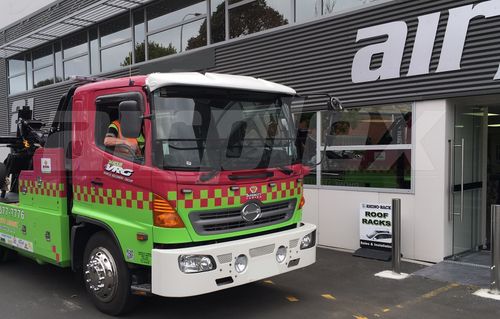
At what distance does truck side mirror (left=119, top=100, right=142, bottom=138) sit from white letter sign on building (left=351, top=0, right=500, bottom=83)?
436cm

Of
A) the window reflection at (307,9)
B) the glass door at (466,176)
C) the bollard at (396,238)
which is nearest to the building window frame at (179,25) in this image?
the window reflection at (307,9)

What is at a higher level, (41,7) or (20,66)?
(41,7)

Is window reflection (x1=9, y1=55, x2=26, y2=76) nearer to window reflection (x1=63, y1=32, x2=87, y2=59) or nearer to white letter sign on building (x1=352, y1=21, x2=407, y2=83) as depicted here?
window reflection (x1=63, y1=32, x2=87, y2=59)

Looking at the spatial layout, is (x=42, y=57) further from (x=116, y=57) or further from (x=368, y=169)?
(x=368, y=169)

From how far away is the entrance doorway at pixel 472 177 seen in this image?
7.13m

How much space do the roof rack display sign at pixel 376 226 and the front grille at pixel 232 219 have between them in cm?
265

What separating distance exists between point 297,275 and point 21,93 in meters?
15.3

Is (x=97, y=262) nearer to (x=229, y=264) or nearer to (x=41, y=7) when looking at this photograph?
(x=229, y=264)

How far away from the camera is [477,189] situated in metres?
7.70

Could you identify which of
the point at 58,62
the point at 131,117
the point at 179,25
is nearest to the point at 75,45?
the point at 58,62

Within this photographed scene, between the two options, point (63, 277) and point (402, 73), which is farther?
point (402, 73)

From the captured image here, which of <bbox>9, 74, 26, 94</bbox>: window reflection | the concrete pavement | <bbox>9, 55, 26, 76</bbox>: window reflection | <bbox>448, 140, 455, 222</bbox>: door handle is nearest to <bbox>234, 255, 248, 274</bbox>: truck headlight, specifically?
the concrete pavement

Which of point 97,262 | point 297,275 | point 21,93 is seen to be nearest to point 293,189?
point 297,275

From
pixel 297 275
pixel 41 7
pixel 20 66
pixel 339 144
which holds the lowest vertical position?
pixel 297 275
